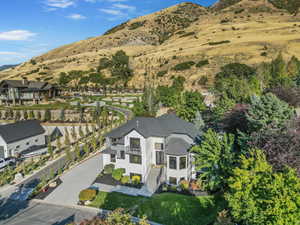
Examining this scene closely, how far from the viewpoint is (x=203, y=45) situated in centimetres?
10312

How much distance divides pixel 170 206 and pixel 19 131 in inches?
1301

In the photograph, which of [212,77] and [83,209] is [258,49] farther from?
[83,209]

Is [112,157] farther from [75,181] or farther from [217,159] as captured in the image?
[217,159]

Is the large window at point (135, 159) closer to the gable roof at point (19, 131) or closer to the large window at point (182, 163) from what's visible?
the large window at point (182, 163)

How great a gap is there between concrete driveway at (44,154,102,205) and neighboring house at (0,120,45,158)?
13.9m

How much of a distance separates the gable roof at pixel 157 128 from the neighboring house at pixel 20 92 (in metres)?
52.3

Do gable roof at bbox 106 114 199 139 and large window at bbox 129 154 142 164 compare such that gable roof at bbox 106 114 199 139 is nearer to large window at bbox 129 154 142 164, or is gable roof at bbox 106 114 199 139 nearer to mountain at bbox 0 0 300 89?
large window at bbox 129 154 142 164

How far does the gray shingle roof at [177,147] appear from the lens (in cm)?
2600

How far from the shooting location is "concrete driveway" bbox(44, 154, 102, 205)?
78.6 ft

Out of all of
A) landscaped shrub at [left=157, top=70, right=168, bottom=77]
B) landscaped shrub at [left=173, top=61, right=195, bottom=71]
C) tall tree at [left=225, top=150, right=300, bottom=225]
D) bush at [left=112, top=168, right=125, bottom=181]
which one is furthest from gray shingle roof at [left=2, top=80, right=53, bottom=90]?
tall tree at [left=225, top=150, right=300, bottom=225]

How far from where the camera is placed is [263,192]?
500 inches

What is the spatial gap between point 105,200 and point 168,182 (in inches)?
320

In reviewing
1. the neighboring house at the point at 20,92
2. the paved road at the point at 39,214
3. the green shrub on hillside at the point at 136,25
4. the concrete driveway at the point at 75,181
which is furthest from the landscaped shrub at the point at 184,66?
the green shrub on hillside at the point at 136,25

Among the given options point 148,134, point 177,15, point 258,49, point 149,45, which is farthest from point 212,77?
point 177,15
